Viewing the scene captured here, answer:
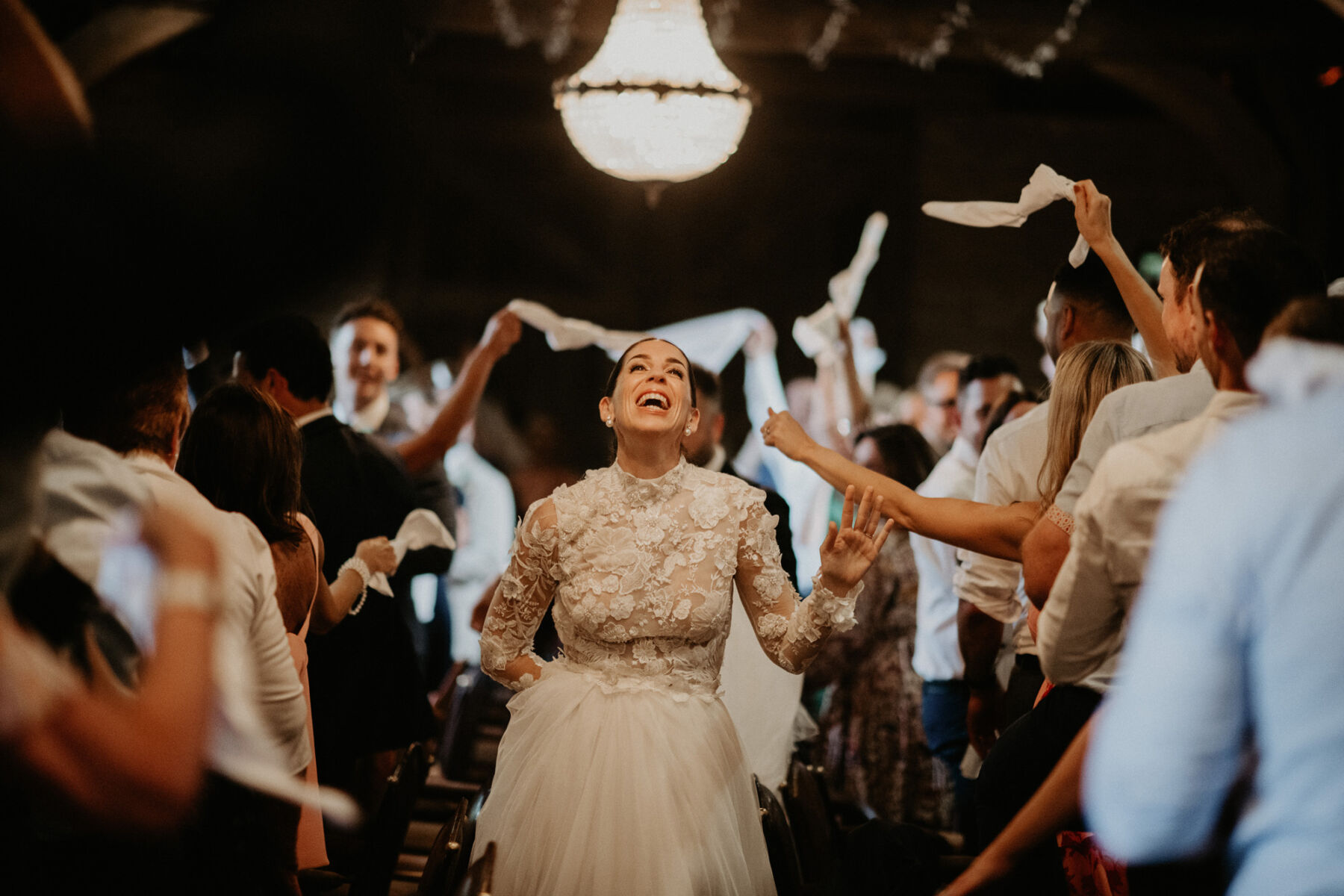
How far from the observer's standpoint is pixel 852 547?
209 cm

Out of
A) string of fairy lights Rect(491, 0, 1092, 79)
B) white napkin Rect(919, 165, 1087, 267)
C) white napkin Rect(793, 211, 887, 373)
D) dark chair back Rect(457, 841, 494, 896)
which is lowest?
dark chair back Rect(457, 841, 494, 896)

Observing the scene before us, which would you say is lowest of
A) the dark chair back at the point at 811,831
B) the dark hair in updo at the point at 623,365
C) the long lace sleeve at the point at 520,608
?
the dark chair back at the point at 811,831

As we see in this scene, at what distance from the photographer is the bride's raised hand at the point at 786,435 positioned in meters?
2.33

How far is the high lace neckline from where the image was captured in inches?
92.1

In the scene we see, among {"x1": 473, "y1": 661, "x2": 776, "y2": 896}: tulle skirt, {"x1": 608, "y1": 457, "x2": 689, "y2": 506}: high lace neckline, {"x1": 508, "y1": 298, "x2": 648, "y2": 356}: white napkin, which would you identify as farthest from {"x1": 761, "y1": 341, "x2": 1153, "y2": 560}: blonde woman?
{"x1": 508, "y1": 298, "x2": 648, "y2": 356}: white napkin

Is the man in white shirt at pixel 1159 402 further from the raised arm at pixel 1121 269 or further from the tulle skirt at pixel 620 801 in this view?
the tulle skirt at pixel 620 801

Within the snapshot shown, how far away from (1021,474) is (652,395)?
2.90 feet

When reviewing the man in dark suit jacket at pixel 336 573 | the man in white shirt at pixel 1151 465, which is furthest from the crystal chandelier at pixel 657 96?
the man in white shirt at pixel 1151 465

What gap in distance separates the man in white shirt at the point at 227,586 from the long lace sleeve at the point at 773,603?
95 centimetres

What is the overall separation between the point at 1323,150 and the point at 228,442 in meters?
6.34

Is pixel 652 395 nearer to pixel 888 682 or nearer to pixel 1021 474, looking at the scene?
pixel 1021 474

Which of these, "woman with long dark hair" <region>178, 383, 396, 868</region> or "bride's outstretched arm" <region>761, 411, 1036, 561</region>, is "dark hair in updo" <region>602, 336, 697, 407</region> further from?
"woman with long dark hair" <region>178, 383, 396, 868</region>

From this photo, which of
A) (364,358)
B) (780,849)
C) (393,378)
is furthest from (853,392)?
(780,849)

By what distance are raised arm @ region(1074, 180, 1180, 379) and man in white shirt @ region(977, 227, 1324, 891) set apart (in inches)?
21.8
